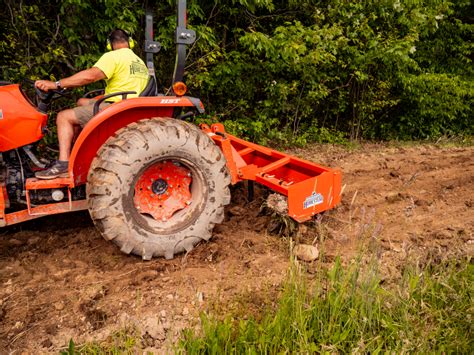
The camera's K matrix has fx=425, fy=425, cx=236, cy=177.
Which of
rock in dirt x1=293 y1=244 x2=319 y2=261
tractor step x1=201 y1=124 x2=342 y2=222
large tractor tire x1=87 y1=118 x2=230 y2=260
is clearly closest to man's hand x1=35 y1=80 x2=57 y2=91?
large tractor tire x1=87 y1=118 x2=230 y2=260

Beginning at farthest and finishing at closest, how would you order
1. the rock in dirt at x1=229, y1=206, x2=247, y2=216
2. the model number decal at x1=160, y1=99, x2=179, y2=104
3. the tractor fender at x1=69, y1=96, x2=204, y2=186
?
the rock in dirt at x1=229, y1=206, x2=247, y2=216, the model number decal at x1=160, y1=99, x2=179, y2=104, the tractor fender at x1=69, y1=96, x2=204, y2=186

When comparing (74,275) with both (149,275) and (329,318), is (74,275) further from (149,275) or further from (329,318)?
(329,318)

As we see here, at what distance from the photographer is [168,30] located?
17.1ft

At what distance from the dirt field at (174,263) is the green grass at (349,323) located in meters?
0.24

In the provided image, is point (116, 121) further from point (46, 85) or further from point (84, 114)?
point (46, 85)

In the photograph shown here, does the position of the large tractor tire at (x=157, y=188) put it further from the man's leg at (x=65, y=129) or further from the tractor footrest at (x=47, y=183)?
the man's leg at (x=65, y=129)

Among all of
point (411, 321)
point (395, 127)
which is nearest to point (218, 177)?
point (411, 321)

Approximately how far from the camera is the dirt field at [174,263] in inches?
96.5

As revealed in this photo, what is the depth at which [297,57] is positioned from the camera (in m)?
5.90

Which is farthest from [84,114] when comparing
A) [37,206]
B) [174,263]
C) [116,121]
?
[174,263]

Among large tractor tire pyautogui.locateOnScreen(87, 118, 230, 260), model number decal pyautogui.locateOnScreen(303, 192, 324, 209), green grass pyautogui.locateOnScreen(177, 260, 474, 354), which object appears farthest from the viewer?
model number decal pyautogui.locateOnScreen(303, 192, 324, 209)

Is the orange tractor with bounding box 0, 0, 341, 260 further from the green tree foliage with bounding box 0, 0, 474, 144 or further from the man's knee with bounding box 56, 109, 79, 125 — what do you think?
the green tree foliage with bounding box 0, 0, 474, 144

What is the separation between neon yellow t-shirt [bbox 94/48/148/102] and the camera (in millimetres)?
3172

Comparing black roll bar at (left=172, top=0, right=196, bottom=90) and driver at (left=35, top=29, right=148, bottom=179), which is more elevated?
black roll bar at (left=172, top=0, right=196, bottom=90)
